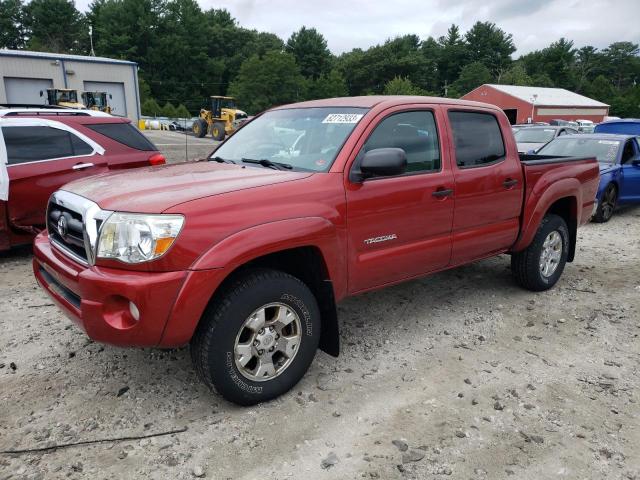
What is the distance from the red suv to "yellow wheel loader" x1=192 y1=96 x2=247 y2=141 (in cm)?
2236

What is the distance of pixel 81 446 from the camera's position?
8.80ft

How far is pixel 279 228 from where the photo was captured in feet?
9.35

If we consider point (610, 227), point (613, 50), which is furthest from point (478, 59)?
point (610, 227)

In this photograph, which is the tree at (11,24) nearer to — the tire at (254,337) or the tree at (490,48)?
the tree at (490,48)

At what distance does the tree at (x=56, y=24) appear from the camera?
75312 mm

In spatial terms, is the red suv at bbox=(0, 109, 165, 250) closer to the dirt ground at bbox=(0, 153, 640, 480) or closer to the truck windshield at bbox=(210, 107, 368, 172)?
the dirt ground at bbox=(0, 153, 640, 480)

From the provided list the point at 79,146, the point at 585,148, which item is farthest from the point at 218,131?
the point at 79,146

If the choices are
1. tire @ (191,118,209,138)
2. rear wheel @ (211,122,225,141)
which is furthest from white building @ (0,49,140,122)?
rear wheel @ (211,122,225,141)

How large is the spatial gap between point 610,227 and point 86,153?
321 inches

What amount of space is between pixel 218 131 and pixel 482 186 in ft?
89.0

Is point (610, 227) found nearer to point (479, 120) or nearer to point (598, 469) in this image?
point (479, 120)

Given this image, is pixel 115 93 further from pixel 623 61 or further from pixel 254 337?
pixel 623 61

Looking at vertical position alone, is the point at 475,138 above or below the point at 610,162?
above

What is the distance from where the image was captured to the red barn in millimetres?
55312
